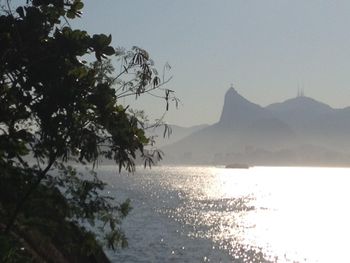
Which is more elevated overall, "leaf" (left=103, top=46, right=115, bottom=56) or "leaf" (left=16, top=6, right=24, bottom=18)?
"leaf" (left=16, top=6, right=24, bottom=18)

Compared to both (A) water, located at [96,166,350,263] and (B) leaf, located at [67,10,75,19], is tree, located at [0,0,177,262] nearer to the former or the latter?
(B) leaf, located at [67,10,75,19]

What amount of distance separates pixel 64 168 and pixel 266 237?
261 feet

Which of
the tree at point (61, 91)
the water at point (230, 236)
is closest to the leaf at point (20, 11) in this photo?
the tree at point (61, 91)

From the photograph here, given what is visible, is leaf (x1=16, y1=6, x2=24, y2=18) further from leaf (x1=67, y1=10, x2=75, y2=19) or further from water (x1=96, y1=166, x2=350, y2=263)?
water (x1=96, y1=166, x2=350, y2=263)

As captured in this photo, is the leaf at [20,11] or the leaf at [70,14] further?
the leaf at [70,14]

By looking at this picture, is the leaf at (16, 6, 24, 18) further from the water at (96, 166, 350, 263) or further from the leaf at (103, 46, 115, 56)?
the water at (96, 166, 350, 263)

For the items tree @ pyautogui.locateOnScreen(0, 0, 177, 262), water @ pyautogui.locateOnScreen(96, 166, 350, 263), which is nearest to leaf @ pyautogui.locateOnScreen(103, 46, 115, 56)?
tree @ pyautogui.locateOnScreen(0, 0, 177, 262)

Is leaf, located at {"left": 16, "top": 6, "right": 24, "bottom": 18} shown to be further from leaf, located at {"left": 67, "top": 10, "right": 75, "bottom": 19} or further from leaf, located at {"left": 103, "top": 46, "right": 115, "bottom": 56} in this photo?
leaf, located at {"left": 103, "top": 46, "right": 115, "bottom": 56}

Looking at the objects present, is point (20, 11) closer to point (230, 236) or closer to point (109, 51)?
point (109, 51)

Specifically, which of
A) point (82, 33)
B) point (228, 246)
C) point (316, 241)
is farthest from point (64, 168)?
point (316, 241)

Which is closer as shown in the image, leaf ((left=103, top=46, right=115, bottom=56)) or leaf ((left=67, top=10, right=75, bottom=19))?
leaf ((left=103, top=46, right=115, bottom=56))

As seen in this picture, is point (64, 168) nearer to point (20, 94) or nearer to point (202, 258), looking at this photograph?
point (20, 94)

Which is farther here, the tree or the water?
the water

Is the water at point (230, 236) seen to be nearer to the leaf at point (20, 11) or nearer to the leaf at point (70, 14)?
the leaf at point (70, 14)
